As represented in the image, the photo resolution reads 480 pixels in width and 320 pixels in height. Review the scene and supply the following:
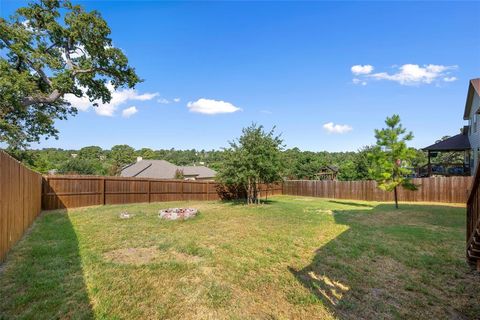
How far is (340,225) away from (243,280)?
6.55 m

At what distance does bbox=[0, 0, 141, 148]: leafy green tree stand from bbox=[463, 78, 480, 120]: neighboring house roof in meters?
22.4

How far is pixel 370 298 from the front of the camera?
4.41 meters

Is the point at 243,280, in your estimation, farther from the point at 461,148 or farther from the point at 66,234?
the point at 461,148

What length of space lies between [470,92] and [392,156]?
8.25m

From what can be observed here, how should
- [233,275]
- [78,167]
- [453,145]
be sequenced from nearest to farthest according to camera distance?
[233,275]
[453,145]
[78,167]

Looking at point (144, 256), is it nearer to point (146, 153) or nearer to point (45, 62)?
point (45, 62)

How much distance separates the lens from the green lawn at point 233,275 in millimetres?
3670

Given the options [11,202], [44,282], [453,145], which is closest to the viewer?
[44,282]

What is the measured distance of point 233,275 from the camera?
189 inches

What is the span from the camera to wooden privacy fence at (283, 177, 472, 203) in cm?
1772

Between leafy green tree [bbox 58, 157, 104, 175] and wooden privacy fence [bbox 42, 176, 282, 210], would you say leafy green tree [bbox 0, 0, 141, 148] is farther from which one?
leafy green tree [bbox 58, 157, 104, 175]

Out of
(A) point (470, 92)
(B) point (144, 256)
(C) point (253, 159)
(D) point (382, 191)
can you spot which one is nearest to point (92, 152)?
(C) point (253, 159)

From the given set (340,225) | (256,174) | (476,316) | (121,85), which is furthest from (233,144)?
(476,316)

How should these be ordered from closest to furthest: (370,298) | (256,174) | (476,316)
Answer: (476,316) → (370,298) → (256,174)
